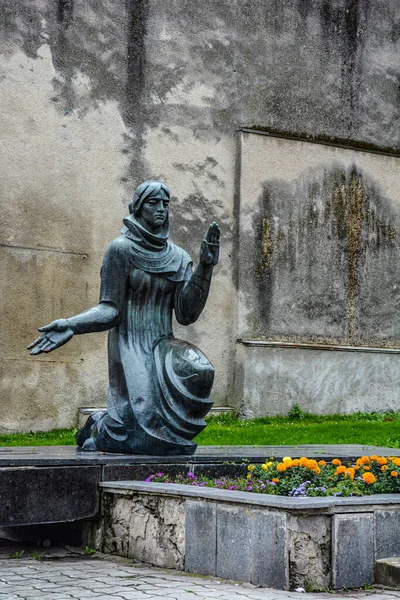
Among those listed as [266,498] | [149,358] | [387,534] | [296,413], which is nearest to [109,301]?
[149,358]

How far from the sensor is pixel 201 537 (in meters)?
5.25

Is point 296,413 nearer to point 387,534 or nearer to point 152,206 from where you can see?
point 152,206

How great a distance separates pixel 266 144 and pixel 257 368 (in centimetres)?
382

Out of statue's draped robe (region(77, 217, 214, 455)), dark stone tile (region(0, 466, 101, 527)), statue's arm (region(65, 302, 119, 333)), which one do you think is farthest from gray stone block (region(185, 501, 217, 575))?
statue's arm (region(65, 302, 119, 333))

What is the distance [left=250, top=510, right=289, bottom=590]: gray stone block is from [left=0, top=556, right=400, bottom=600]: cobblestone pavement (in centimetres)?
7

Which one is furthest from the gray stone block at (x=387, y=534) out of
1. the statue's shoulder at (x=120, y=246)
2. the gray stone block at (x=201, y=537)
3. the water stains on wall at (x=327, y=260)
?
the water stains on wall at (x=327, y=260)

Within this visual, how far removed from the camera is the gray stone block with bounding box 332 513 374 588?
15.5ft

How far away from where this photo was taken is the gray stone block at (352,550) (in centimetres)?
473

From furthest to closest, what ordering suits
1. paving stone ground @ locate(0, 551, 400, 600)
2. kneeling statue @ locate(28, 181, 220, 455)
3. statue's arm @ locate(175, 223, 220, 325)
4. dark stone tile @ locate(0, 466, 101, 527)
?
statue's arm @ locate(175, 223, 220, 325) → kneeling statue @ locate(28, 181, 220, 455) → dark stone tile @ locate(0, 466, 101, 527) → paving stone ground @ locate(0, 551, 400, 600)

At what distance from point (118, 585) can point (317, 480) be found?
1351mm

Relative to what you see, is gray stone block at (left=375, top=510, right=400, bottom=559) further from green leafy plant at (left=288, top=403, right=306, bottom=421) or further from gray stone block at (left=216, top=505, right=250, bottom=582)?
green leafy plant at (left=288, top=403, right=306, bottom=421)

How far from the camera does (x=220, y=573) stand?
5.10 m

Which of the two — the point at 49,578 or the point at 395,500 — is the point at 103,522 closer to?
the point at 49,578

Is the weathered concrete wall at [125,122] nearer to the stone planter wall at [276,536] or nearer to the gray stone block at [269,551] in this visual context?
the stone planter wall at [276,536]
